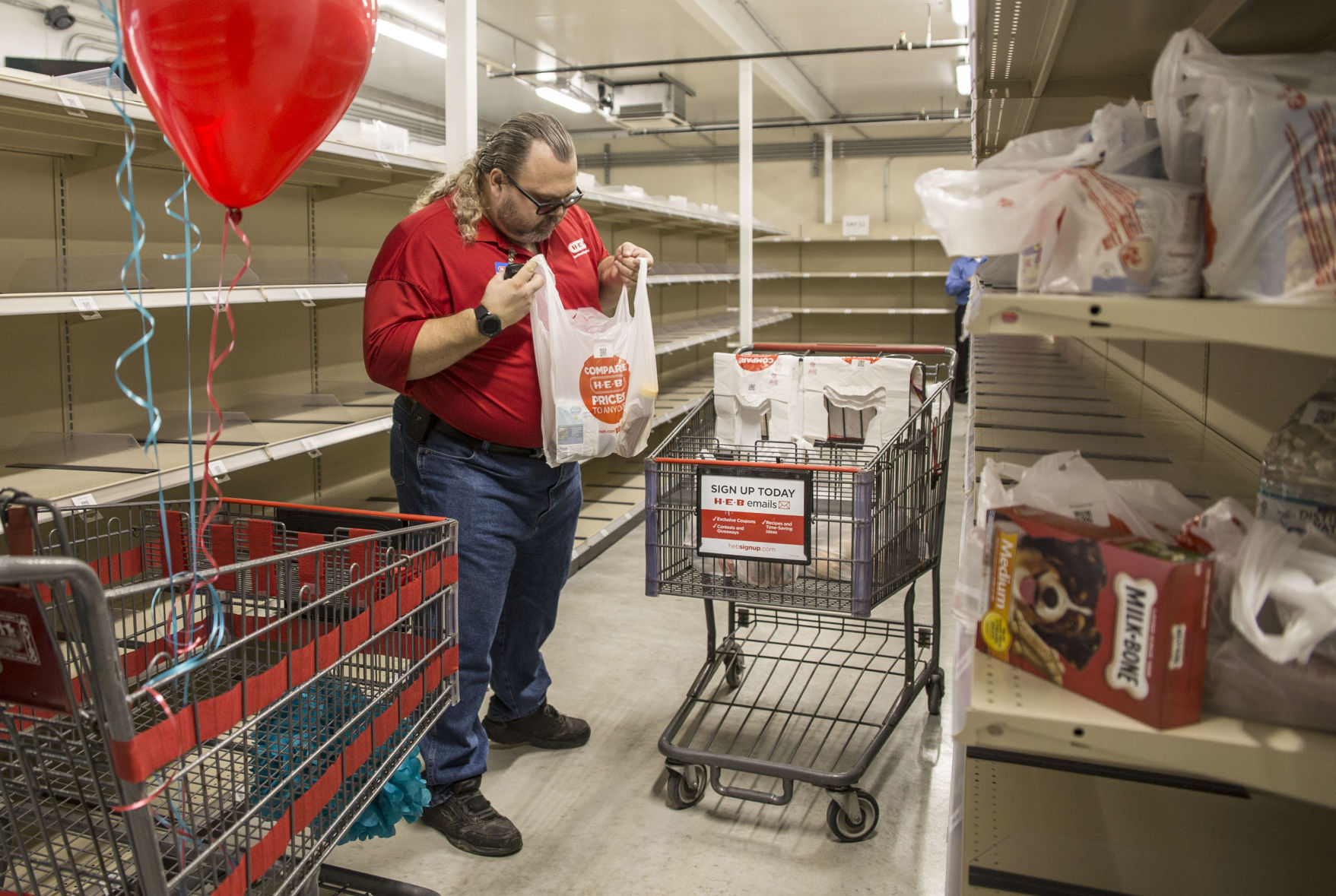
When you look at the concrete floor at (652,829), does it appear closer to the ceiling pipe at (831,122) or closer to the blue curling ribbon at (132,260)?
the blue curling ribbon at (132,260)

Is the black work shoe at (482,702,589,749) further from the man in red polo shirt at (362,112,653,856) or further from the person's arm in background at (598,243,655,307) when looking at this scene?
the person's arm in background at (598,243,655,307)

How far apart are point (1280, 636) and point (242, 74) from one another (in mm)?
1503

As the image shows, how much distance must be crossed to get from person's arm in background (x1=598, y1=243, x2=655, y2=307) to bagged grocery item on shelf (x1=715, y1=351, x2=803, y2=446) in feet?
1.15

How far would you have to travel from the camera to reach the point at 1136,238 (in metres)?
1.01

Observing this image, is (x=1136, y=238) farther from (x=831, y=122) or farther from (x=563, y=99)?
(x=831, y=122)

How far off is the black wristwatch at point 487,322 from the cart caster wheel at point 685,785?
1244 millimetres

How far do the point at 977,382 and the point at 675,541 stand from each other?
155 cm

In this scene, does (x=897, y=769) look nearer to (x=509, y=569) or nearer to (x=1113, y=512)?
(x=509, y=569)

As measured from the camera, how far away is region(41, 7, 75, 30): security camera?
25.3 ft

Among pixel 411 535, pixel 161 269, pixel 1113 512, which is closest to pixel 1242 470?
pixel 1113 512

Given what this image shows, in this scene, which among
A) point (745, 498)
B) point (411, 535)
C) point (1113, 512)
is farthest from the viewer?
point (745, 498)

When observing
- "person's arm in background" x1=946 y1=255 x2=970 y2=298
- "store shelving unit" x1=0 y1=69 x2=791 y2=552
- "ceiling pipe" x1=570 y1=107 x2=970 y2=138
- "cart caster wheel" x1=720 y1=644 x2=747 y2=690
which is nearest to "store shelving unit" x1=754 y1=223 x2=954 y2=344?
"ceiling pipe" x1=570 y1=107 x2=970 y2=138

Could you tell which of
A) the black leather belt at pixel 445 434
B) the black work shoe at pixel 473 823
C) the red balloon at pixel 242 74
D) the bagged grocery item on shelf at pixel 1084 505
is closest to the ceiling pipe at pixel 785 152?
the black leather belt at pixel 445 434

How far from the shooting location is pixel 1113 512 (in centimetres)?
120
